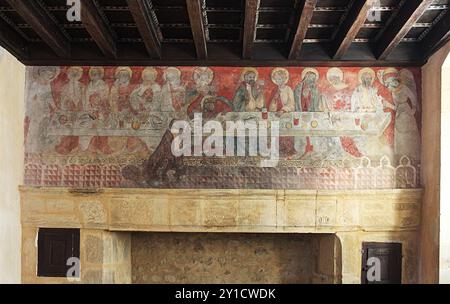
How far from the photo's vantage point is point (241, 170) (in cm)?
746

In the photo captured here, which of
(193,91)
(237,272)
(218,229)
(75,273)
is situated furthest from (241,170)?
(75,273)

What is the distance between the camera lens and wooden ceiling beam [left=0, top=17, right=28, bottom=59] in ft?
22.2

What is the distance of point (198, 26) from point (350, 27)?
1951mm

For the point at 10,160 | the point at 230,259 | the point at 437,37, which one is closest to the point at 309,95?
the point at 437,37

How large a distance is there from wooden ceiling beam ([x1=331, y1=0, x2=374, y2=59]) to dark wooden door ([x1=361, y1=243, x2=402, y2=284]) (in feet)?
9.41

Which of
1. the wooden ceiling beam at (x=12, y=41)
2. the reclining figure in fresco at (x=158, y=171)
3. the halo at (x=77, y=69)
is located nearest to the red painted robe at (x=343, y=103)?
the reclining figure in fresco at (x=158, y=171)

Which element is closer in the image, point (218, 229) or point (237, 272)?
point (218, 229)

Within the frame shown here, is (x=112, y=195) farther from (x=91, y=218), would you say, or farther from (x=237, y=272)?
(x=237, y=272)

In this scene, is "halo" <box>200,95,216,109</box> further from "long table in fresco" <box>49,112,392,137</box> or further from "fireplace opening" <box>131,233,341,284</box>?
"fireplace opening" <box>131,233,341,284</box>

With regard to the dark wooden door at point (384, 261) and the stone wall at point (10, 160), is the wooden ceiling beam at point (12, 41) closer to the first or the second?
the stone wall at point (10, 160)

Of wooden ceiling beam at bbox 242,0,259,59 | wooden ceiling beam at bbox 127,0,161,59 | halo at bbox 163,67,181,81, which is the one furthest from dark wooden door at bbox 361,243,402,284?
wooden ceiling beam at bbox 127,0,161,59

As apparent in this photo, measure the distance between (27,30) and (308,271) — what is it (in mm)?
5763

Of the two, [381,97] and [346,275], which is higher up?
[381,97]

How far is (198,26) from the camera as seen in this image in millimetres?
6383
